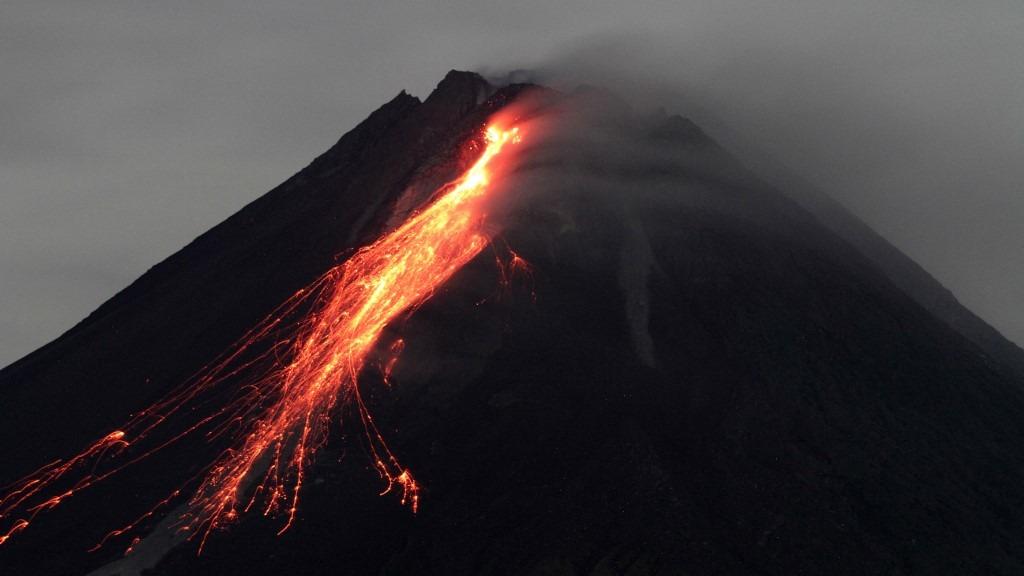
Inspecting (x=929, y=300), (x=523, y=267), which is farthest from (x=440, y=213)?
(x=929, y=300)

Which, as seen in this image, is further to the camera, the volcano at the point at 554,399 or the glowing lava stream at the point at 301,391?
the glowing lava stream at the point at 301,391

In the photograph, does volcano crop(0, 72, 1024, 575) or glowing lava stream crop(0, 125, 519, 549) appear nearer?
volcano crop(0, 72, 1024, 575)

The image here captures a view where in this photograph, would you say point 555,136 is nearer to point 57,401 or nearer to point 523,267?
point 523,267

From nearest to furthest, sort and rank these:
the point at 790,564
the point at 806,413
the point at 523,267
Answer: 1. the point at 790,564
2. the point at 806,413
3. the point at 523,267
